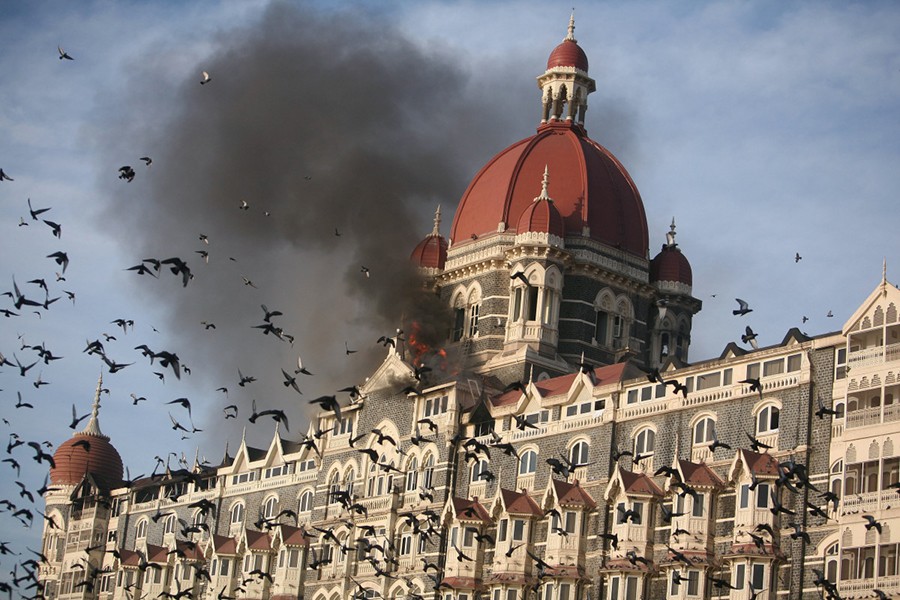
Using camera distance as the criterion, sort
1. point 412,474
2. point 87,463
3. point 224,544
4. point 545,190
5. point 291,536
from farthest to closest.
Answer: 1. point 87,463
2. point 224,544
3. point 545,190
4. point 291,536
5. point 412,474

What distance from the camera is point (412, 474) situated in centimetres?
8800

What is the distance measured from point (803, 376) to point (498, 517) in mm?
17191

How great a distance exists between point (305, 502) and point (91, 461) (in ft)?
93.8

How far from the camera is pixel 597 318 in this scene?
9625cm

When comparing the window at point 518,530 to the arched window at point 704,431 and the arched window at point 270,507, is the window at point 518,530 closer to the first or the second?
the arched window at point 704,431

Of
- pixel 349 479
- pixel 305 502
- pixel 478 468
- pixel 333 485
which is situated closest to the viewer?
pixel 478 468

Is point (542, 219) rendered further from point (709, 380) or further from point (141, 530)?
point (141, 530)

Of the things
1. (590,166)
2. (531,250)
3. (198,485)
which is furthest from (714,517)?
(198,485)

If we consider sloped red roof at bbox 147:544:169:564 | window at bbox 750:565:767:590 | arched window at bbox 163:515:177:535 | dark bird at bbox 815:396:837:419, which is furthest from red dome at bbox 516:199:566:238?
sloped red roof at bbox 147:544:169:564

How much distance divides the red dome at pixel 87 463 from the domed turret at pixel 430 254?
31.9 meters

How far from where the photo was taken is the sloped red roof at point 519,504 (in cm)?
7864

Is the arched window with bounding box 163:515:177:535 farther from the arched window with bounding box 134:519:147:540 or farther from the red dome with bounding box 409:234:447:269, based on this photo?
the red dome with bounding box 409:234:447:269

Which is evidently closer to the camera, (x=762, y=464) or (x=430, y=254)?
(x=762, y=464)

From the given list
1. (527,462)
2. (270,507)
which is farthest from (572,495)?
(270,507)
